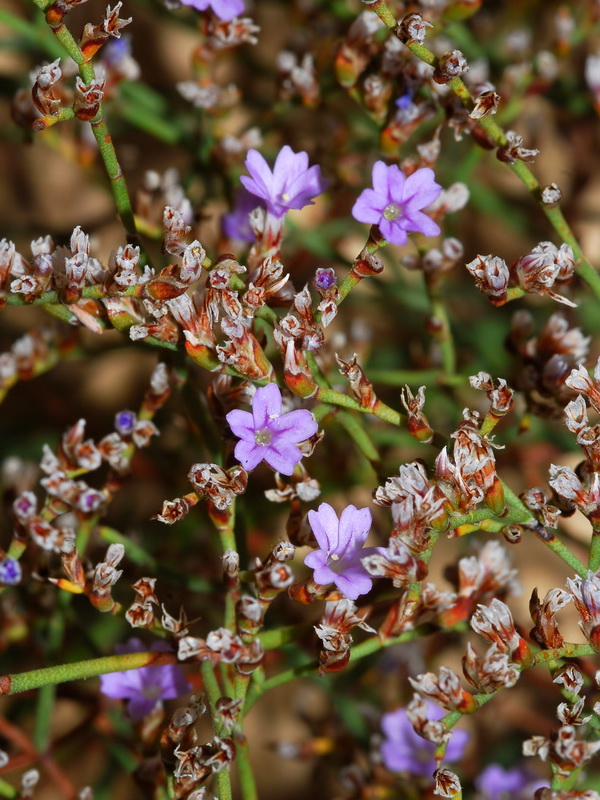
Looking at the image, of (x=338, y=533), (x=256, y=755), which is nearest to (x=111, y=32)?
(x=338, y=533)

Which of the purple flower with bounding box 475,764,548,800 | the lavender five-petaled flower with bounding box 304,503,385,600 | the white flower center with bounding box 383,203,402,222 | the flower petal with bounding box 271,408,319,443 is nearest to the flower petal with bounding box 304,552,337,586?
the lavender five-petaled flower with bounding box 304,503,385,600

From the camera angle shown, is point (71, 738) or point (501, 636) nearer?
point (501, 636)

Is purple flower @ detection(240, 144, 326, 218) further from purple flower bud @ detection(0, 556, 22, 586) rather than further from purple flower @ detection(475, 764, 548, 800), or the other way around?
purple flower @ detection(475, 764, 548, 800)

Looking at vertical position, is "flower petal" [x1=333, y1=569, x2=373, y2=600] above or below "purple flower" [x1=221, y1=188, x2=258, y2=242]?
below

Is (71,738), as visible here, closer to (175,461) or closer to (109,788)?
(109,788)

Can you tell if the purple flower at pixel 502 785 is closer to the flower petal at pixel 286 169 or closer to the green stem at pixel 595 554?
the green stem at pixel 595 554
